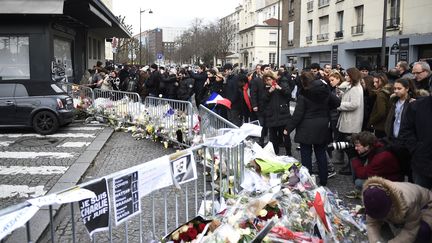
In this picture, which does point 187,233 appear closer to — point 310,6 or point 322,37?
point 322,37

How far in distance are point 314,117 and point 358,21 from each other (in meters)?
26.7

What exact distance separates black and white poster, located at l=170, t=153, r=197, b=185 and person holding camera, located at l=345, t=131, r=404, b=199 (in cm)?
231

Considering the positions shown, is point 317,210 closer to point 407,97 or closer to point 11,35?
point 407,97

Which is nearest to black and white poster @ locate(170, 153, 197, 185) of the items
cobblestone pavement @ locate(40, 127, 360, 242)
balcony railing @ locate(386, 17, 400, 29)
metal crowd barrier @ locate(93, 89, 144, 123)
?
cobblestone pavement @ locate(40, 127, 360, 242)

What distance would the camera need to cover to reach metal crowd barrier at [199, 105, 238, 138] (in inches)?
268

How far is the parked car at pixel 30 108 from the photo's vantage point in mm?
11203

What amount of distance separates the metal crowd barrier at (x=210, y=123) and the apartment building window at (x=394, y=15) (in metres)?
20.9

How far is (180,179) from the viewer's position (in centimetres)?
390

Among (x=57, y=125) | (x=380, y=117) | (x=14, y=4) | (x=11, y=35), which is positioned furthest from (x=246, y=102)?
(x=11, y=35)

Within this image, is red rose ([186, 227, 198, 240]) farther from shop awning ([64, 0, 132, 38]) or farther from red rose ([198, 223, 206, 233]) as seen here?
shop awning ([64, 0, 132, 38])

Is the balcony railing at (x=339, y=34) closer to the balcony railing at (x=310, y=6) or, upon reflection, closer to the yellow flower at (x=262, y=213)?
the balcony railing at (x=310, y=6)

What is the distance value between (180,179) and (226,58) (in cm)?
7938

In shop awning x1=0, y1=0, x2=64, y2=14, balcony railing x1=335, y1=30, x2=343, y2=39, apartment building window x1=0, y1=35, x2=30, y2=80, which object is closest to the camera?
shop awning x1=0, y1=0, x2=64, y2=14

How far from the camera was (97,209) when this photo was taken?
3.02 meters
